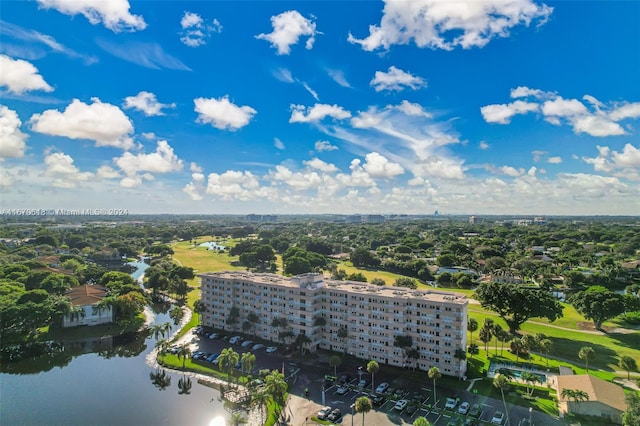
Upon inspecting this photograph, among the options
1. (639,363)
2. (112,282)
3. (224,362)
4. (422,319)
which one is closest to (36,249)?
(112,282)

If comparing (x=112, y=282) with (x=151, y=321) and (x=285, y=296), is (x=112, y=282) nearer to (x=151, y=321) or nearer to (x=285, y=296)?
(x=151, y=321)

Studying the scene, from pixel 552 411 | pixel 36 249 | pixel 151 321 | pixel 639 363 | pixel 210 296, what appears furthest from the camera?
pixel 36 249

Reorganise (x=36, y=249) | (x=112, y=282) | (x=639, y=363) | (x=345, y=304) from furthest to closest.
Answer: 1. (x=36, y=249)
2. (x=112, y=282)
3. (x=345, y=304)
4. (x=639, y=363)

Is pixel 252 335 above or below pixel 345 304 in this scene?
below

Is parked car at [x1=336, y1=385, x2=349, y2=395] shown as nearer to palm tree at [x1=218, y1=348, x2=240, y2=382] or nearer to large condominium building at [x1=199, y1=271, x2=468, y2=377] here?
large condominium building at [x1=199, y1=271, x2=468, y2=377]

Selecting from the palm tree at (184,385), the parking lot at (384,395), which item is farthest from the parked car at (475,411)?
the palm tree at (184,385)

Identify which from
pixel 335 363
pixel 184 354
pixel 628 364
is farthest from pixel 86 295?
pixel 628 364
